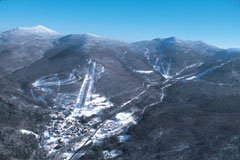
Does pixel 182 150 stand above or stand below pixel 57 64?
below

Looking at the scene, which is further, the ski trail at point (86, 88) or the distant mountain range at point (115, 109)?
the ski trail at point (86, 88)

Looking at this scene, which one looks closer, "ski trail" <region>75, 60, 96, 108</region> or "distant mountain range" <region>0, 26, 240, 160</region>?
"distant mountain range" <region>0, 26, 240, 160</region>

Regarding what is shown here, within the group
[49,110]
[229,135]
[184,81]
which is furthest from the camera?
[184,81]

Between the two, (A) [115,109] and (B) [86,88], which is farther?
(B) [86,88]

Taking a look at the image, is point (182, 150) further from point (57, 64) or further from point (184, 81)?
point (57, 64)

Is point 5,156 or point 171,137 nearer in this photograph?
point 5,156

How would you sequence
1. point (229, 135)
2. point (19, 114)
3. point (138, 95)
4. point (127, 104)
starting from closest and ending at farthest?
point (229, 135), point (19, 114), point (127, 104), point (138, 95)

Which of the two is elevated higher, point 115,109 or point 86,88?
point 86,88

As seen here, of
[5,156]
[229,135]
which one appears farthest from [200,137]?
[5,156]
